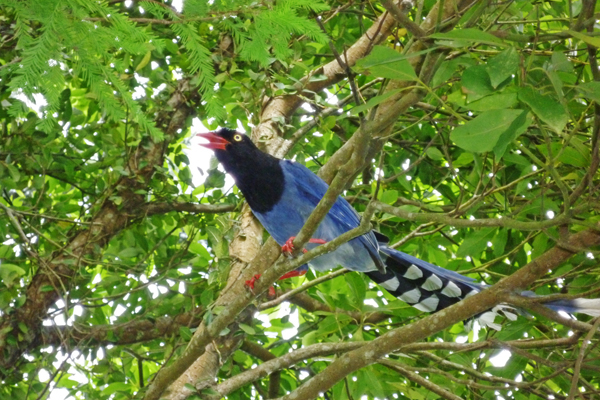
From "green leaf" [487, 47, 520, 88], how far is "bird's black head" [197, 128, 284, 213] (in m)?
2.68

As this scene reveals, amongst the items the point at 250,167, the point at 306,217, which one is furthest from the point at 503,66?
the point at 250,167

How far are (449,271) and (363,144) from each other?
65.8 inches

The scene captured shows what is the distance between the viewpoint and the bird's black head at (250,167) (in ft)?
14.9

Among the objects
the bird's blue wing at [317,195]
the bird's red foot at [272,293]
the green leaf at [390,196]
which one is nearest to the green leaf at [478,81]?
the green leaf at [390,196]

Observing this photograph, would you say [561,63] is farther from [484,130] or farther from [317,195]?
[317,195]

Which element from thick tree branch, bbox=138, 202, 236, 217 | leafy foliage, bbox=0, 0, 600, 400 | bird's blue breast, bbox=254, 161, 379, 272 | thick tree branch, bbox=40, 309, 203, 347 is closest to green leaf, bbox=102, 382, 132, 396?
leafy foliage, bbox=0, 0, 600, 400

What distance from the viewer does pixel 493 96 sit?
2.00m

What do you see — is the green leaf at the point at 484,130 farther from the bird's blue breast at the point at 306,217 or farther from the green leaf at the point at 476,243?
the bird's blue breast at the point at 306,217

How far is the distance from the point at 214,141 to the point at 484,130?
3.17m

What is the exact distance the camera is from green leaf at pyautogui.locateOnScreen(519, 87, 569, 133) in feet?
6.18

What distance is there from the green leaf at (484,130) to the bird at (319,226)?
2.31m

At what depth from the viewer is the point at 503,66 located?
1983 mm

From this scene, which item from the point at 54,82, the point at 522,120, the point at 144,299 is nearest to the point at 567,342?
the point at 522,120

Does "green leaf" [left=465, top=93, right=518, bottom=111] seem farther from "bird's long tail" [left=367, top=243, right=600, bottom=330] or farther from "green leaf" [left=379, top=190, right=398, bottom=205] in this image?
"bird's long tail" [left=367, top=243, right=600, bottom=330]
